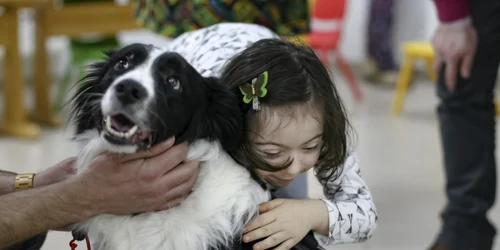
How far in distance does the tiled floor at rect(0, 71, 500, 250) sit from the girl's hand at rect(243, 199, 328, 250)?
798 mm

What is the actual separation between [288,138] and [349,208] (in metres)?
0.23

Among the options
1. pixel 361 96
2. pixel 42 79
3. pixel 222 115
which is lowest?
pixel 361 96

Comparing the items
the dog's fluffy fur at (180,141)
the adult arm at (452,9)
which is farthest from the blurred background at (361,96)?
the dog's fluffy fur at (180,141)

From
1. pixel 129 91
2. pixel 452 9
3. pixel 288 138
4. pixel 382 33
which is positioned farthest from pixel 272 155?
pixel 382 33

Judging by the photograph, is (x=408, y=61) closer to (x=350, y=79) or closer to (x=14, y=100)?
(x=350, y=79)

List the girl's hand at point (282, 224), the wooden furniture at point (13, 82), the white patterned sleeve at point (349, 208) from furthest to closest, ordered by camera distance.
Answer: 1. the wooden furniture at point (13, 82)
2. the white patterned sleeve at point (349, 208)
3. the girl's hand at point (282, 224)

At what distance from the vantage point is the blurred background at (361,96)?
3.35 meters

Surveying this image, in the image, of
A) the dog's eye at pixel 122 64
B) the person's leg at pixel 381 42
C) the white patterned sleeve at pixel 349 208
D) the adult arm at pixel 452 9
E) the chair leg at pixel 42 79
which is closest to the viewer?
the dog's eye at pixel 122 64

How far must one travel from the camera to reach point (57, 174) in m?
1.60

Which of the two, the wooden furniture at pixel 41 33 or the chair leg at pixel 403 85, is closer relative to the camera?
the wooden furniture at pixel 41 33

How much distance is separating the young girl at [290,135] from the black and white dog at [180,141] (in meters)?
0.04

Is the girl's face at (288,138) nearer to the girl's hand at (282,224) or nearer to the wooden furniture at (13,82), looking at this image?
the girl's hand at (282,224)

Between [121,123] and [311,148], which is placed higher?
[121,123]

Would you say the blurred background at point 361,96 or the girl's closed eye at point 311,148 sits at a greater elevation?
the girl's closed eye at point 311,148
